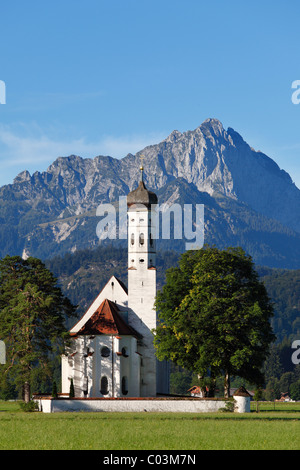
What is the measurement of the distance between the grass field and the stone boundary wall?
1251 centimetres

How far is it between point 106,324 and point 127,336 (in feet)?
8.26

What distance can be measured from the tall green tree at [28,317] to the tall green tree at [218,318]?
32.3ft

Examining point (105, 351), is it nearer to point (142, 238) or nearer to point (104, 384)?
point (104, 384)

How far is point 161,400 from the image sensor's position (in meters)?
67.5

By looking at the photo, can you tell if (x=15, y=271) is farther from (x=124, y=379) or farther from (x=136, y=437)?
(x=136, y=437)

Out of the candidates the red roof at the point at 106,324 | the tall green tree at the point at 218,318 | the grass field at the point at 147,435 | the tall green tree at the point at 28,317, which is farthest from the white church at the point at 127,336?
the grass field at the point at 147,435

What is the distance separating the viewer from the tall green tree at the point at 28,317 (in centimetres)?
7350

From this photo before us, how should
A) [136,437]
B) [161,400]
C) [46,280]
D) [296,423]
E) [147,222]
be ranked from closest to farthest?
1. [136,437]
2. [296,423]
3. [161,400]
4. [46,280]
5. [147,222]

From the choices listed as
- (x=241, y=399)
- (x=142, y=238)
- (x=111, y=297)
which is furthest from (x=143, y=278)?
(x=241, y=399)

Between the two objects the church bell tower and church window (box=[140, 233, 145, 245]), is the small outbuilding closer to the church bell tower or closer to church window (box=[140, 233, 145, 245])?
the church bell tower

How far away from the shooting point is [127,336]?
84.9 meters

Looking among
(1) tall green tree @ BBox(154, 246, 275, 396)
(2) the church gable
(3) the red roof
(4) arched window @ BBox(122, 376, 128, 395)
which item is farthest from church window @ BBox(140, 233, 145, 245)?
(1) tall green tree @ BBox(154, 246, 275, 396)
